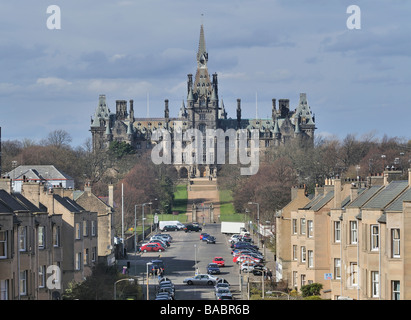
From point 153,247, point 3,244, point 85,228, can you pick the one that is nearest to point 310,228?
point 85,228

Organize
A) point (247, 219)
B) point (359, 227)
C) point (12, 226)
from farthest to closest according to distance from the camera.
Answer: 1. point (247, 219)
2. point (359, 227)
3. point (12, 226)

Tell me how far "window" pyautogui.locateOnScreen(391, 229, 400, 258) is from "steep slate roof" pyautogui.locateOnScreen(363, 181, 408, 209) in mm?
3053

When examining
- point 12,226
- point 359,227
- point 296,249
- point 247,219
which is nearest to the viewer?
point 12,226

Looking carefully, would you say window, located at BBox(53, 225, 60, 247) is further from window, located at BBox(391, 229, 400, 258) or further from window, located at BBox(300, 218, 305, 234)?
window, located at BBox(391, 229, 400, 258)

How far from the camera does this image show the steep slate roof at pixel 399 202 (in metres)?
33.5

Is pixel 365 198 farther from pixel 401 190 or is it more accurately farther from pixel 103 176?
pixel 103 176

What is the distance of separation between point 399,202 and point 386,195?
408 cm

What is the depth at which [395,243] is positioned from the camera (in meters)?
33.3

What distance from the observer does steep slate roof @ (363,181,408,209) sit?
3681 cm

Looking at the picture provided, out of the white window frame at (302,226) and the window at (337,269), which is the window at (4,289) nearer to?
the window at (337,269)

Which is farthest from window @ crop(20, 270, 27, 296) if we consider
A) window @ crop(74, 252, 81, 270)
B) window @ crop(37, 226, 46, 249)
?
window @ crop(74, 252, 81, 270)
